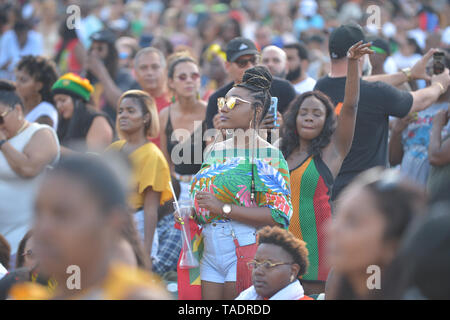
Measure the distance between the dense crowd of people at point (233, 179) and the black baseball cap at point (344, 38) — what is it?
0.02 meters

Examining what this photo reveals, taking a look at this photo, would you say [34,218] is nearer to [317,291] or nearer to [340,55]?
[317,291]

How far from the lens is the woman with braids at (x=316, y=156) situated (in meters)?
4.21

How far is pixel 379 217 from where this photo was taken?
6.40 ft

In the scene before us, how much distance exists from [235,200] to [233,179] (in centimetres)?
12

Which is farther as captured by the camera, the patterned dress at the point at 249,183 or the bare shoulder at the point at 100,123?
the bare shoulder at the point at 100,123

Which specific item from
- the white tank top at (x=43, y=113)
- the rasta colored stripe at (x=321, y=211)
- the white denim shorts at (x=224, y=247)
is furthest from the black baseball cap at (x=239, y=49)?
the white denim shorts at (x=224, y=247)

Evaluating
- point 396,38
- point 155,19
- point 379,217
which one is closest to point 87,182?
point 379,217

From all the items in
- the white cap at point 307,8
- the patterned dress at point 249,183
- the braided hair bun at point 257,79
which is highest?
the white cap at point 307,8

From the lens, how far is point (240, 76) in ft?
17.9

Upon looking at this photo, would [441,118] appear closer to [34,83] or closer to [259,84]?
[259,84]

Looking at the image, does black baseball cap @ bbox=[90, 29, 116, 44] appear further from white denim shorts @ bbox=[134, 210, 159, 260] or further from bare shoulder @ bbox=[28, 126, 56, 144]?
white denim shorts @ bbox=[134, 210, 159, 260]

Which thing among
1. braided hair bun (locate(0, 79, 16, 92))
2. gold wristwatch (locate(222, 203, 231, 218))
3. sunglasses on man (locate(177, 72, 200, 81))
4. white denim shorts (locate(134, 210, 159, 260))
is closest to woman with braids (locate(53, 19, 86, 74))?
sunglasses on man (locate(177, 72, 200, 81))

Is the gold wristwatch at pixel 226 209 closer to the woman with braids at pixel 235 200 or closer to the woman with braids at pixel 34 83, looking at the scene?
the woman with braids at pixel 235 200

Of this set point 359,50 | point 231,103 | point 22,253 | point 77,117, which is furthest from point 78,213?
point 77,117
